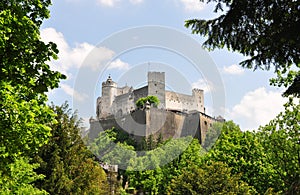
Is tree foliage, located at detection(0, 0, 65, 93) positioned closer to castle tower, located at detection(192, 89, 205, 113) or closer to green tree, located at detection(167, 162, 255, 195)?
green tree, located at detection(167, 162, 255, 195)

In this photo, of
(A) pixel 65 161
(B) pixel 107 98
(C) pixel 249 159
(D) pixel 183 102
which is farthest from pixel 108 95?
(A) pixel 65 161

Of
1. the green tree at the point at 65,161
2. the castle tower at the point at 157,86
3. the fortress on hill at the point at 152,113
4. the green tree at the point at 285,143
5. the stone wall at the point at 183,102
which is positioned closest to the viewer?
the green tree at the point at 65,161

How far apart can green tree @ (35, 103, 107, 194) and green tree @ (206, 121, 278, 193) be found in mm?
12176

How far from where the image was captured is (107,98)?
102750mm

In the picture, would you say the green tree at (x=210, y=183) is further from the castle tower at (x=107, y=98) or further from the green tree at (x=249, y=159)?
the castle tower at (x=107, y=98)

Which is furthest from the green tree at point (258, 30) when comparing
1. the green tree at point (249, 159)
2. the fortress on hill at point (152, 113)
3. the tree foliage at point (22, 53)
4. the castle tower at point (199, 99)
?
the castle tower at point (199, 99)

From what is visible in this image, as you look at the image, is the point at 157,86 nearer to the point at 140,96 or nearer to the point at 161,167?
the point at 140,96

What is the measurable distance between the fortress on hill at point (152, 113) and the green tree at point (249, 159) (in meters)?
43.9

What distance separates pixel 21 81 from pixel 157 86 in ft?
296

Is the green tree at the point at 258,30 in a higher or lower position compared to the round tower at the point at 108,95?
lower

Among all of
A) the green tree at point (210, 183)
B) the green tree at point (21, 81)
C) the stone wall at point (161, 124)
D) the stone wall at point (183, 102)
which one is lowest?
the green tree at point (210, 183)

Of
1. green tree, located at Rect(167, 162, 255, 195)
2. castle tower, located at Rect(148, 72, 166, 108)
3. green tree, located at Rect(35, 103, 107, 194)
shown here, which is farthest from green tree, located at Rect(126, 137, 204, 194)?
castle tower, located at Rect(148, 72, 166, 108)

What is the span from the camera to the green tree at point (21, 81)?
7965 millimetres

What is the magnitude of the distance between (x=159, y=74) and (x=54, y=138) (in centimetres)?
8467
